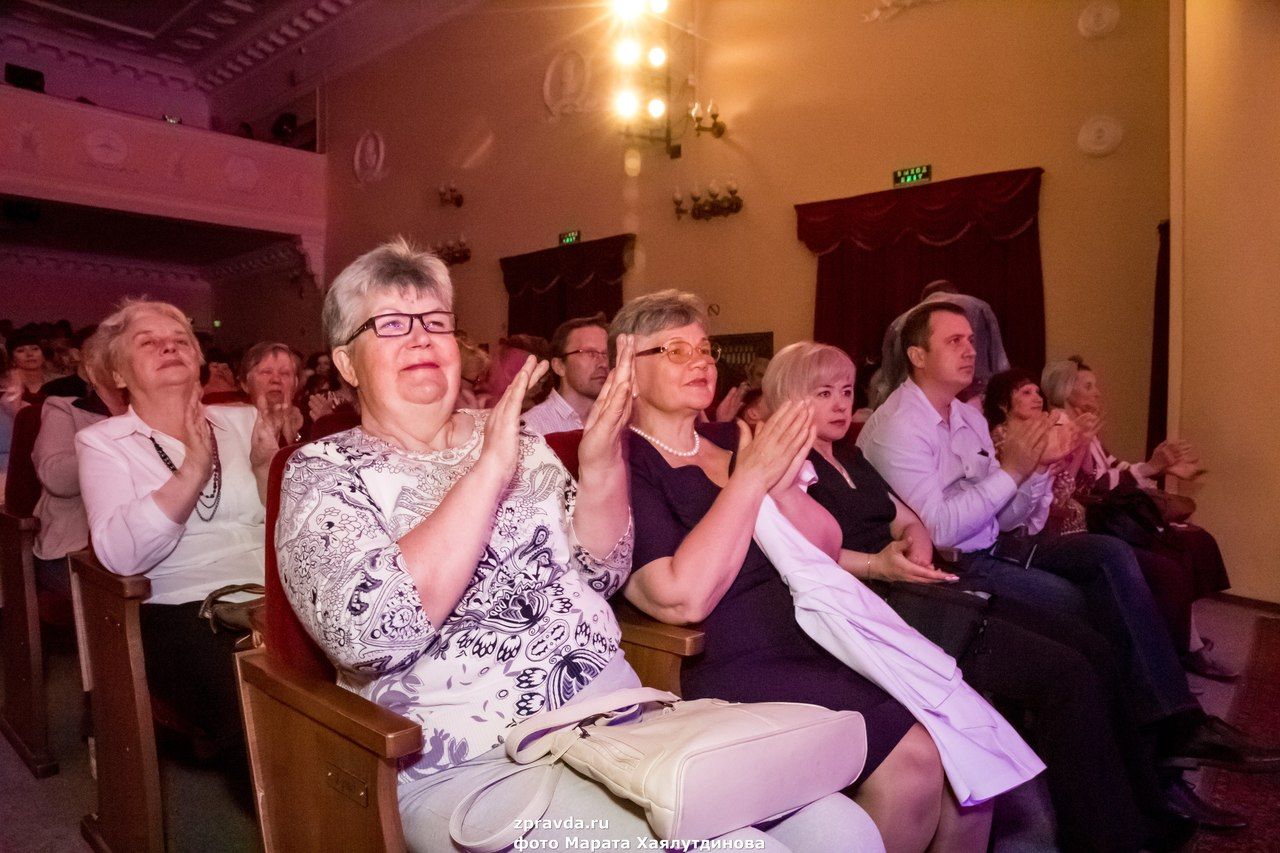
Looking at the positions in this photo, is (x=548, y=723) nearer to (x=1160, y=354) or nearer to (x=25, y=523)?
(x=25, y=523)

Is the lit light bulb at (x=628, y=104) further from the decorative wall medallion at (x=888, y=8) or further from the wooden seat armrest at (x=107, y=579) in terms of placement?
the wooden seat armrest at (x=107, y=579)

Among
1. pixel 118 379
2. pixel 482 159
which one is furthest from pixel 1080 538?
pixel 482 159

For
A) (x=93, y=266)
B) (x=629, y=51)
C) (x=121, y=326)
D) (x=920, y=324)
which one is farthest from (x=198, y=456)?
(x=93, y=266)

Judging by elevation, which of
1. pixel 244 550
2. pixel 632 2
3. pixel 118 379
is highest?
pixel 632 2

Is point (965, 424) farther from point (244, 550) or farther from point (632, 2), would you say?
point (632, 2)

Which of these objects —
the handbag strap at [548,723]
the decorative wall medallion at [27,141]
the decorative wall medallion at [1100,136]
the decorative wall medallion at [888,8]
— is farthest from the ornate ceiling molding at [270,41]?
the handbag strap at [548,723]

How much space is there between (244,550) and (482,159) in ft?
24.2

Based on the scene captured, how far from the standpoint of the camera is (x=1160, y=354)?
4.86 meters

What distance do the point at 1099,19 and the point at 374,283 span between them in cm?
512

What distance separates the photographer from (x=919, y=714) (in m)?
1.60

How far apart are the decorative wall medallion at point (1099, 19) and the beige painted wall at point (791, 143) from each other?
0.17ft

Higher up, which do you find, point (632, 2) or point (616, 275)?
point (632, 2)

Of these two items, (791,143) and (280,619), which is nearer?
(280,619)

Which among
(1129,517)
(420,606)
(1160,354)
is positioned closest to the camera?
(420,606)
